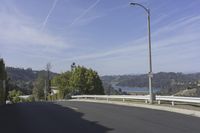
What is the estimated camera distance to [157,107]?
29.8m

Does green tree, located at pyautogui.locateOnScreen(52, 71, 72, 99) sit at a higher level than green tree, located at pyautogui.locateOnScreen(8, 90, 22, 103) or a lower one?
higher

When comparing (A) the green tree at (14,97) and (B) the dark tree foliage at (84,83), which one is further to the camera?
(A) the green tree at (14,97)

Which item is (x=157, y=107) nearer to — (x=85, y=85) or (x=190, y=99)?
(x=190, y=99)

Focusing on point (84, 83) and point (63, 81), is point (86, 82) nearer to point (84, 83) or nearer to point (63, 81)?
point (84, 83)

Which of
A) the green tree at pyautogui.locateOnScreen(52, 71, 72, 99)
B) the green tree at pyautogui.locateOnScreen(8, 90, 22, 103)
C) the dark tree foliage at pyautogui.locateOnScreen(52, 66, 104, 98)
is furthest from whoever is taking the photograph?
the green tree at pyautogui.locateOnScreen(8, 90, 22, 103)

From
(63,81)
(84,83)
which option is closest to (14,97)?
(63,81)

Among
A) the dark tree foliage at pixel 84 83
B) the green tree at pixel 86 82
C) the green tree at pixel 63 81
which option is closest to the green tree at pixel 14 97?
the green tree at pixel 63 81

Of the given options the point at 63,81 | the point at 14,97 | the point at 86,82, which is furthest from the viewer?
the point at 14,97

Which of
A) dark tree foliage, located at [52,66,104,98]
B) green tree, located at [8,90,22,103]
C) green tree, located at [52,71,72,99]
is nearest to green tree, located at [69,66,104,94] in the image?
dark tree foliage, located at [52,66,104,98]

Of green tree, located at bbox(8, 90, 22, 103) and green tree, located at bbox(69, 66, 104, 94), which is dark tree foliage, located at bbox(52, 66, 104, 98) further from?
green tree, located at bbox(8, 90, 22, 103)

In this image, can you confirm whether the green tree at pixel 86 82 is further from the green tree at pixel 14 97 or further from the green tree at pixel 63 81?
the green tree at pixel 14 97

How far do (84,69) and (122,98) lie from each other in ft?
181

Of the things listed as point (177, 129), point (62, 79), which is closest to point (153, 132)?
point (177, 129)

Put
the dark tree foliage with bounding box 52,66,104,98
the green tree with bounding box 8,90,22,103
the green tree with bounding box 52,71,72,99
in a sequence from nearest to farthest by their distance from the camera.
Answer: the dark tree foliage with bounding box 52,66,104,98
the green tree with bounding box 52,71,72,99
the green tree with bounding box 8,90,22,103
